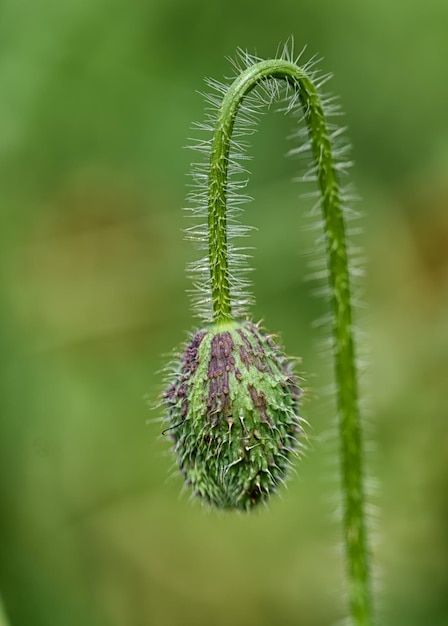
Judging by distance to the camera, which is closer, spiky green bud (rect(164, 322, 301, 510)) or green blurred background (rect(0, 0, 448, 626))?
spiky green bud (rect(164, 322, 301, 510))

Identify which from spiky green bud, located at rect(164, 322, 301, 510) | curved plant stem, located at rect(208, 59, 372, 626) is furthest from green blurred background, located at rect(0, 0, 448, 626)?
spiky green bud, located at rect(164, 322, 301, 510)

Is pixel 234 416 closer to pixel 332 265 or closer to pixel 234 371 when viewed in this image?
→ pixel 234 371

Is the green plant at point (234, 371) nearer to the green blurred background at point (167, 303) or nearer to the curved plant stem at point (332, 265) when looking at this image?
the curved plant stem at point (332, 265)

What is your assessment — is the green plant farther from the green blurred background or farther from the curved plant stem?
→ the green blurred background

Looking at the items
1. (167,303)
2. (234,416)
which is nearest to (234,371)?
(234,416)

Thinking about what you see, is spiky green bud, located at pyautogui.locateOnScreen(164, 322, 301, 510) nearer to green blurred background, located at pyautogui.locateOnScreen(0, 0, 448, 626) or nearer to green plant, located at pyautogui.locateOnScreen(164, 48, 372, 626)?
green plant, located at pyautogui.locateOnScreen(164, 48, 372, 626)

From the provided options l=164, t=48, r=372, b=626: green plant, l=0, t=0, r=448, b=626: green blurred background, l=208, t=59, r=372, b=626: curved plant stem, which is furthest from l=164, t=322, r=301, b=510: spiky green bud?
l=0, t=0, r=448, b=626: green blurred background
